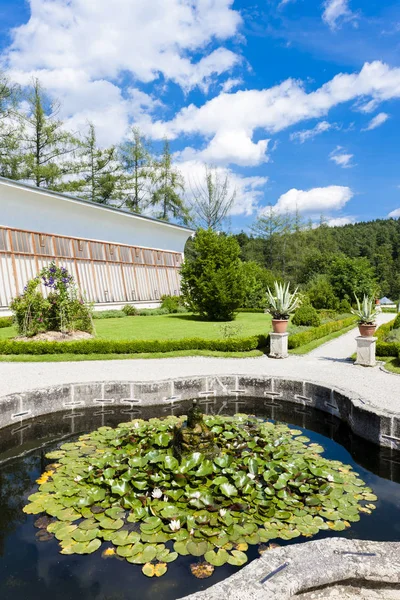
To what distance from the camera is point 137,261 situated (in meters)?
26.9

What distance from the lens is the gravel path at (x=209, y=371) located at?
8.24 meters

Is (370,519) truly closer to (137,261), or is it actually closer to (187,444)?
(187,444)

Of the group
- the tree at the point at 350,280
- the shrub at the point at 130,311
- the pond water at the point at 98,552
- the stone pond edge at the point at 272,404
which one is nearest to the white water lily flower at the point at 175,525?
the pond water at the point at 98,552

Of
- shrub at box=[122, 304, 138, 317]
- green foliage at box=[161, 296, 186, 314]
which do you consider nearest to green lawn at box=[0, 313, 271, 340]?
shrub at box=[122, 304, 138, 317]

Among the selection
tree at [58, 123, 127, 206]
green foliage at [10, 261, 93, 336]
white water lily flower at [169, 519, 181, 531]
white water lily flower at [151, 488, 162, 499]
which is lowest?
white water lily flower at [169, 519, 181, 531]

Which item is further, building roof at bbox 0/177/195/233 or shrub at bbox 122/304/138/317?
shrub at bbox 122/304/138/317

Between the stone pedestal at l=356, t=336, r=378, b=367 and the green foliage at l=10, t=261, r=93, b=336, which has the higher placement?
the green foliage at l=10, t=261, r=93, b=336

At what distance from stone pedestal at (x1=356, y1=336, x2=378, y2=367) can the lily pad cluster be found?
16.9 feet

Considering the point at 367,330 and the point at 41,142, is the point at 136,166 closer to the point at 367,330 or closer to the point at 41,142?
the point at 41,142

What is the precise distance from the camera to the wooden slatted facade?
1916 centimetres

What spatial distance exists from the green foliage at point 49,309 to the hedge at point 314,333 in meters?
6.92

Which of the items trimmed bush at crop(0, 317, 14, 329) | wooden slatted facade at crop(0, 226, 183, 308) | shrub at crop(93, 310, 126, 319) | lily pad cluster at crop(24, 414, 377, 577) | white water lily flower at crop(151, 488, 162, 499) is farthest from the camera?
shrub at crop(93, 310, 126, 319)

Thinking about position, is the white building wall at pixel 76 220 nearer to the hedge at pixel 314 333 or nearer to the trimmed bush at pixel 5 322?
the trimmed bush at pixel 5 322

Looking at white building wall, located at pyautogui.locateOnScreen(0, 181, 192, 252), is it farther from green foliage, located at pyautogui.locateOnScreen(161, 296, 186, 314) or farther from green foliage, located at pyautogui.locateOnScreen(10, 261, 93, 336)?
green foliage, located at pyautogui.locateOnScreen(10, 261, 93, 336)
